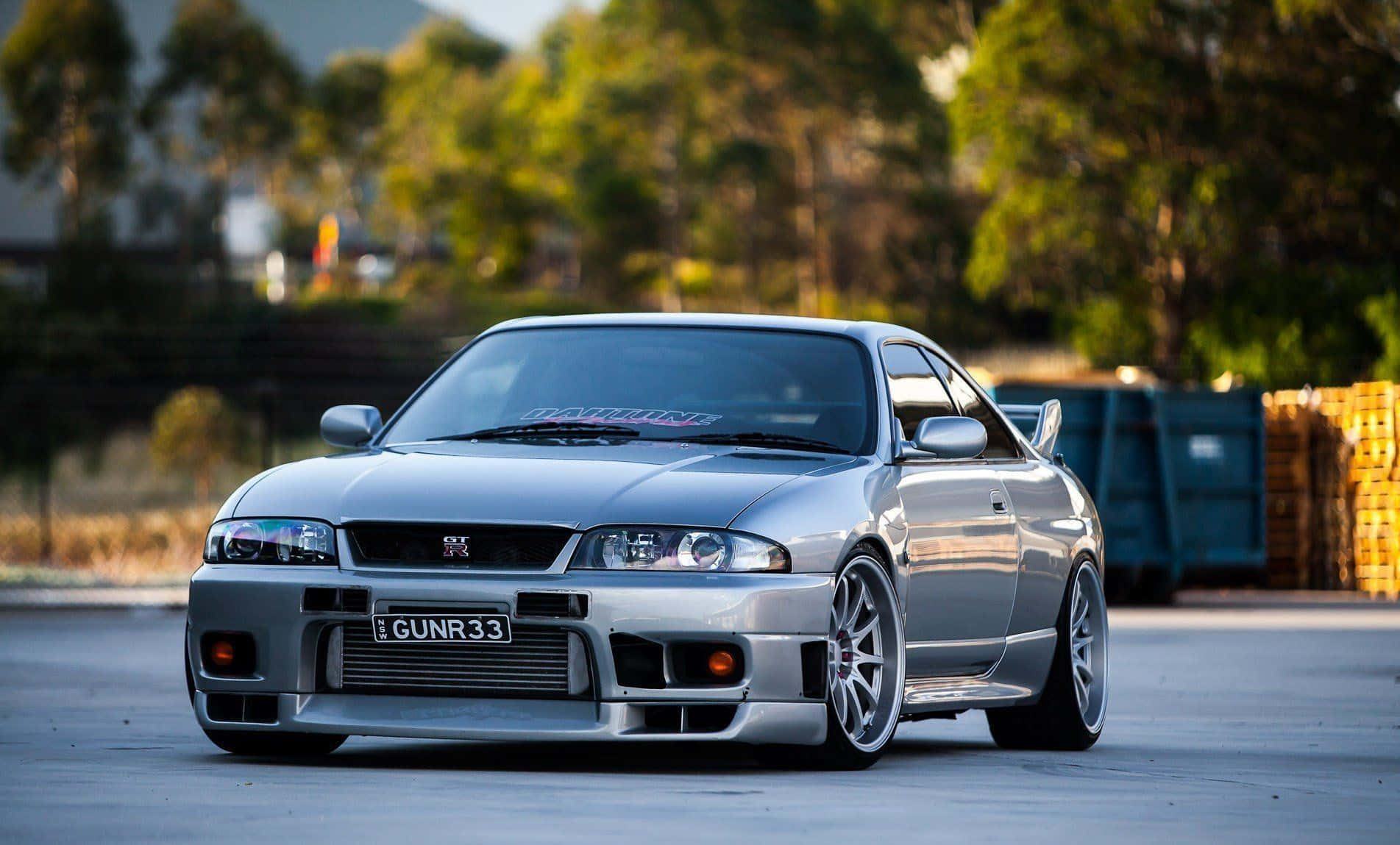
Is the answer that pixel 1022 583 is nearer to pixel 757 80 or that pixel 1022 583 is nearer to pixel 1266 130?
pixel 1266 130

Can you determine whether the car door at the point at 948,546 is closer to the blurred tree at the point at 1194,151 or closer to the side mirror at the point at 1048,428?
the side mirror at the point at 1048,428

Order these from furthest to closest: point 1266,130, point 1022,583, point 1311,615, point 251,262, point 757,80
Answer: point 251,262
point 757,80
point 1266,130
point 1311,615
point 1022,583

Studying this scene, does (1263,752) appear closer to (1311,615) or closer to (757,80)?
(1311,615)

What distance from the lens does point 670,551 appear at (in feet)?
24.0

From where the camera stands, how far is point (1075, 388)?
22688mm

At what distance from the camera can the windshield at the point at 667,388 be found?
8352 millimetres

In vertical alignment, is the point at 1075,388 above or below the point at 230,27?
below

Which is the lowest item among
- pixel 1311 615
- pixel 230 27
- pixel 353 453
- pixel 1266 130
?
pixel 1311 615

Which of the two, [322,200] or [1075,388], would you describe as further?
[322,200]

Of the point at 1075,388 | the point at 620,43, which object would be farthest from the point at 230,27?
the point at 1075,388

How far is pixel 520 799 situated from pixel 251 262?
403ft

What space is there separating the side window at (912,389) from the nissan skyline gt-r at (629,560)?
0.03 m

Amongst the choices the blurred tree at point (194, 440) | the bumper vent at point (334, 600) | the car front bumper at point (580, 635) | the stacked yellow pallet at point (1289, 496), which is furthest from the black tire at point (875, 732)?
the blurred tree at point (194, 440)

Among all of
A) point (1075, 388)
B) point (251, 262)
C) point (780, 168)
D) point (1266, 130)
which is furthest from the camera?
point (251, 262)
